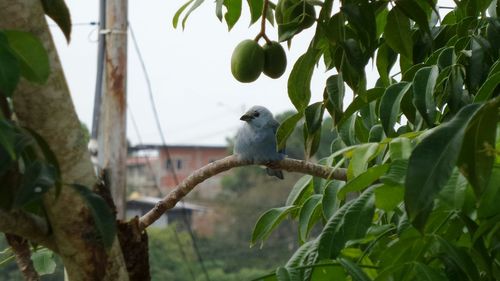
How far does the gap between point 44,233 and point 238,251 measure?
9181mm

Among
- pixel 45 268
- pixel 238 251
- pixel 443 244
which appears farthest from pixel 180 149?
pixel 443 244

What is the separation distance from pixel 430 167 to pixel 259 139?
49.1 inches

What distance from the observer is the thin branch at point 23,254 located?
1.26 metres

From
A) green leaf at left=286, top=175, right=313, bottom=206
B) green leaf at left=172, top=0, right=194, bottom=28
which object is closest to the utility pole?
green leaf at left=286, top=175, right=313, bottom=206

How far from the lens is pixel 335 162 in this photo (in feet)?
5.58

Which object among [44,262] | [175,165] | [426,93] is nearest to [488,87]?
[426,93]

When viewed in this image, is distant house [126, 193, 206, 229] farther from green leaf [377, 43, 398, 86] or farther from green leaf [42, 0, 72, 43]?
green leaf [42, 0, 72, 43]

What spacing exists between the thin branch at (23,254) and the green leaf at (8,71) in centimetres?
43

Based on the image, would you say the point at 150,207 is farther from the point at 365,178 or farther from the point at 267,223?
the point at 365,178

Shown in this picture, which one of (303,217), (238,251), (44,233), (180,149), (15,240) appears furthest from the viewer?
(180,149)

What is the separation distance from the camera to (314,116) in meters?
1.45

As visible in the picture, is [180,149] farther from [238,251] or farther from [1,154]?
[1,154]

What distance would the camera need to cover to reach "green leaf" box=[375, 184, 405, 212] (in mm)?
1072

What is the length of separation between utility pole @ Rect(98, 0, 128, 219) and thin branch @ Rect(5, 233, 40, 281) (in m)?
3.89
